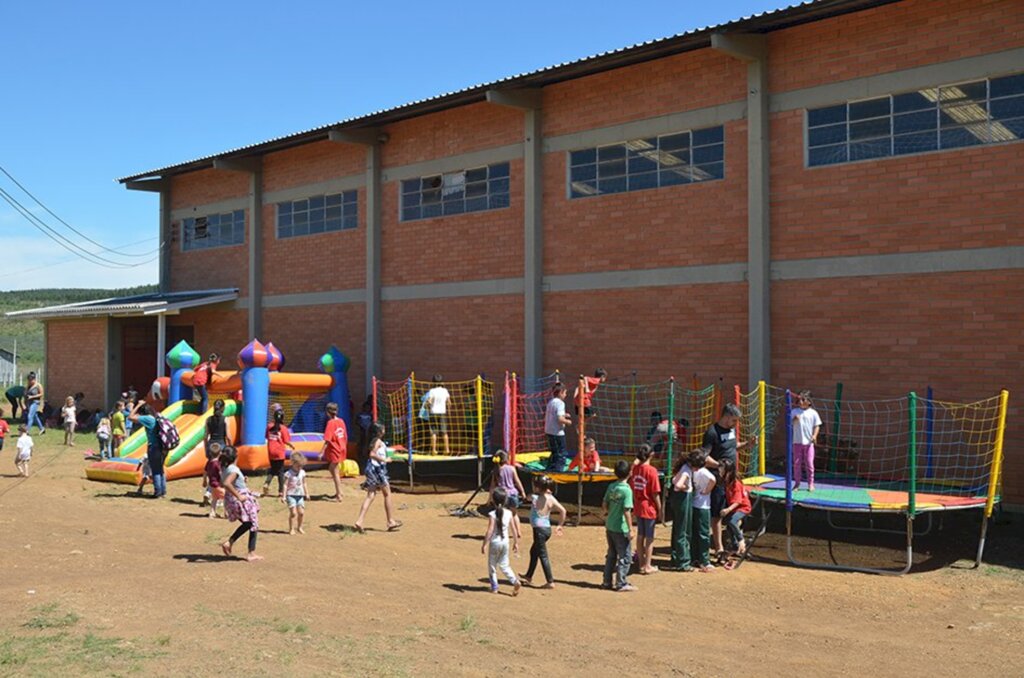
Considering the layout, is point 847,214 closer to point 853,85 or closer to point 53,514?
point 853,85

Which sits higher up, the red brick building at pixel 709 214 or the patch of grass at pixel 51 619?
the red brick building at pixel 709 214

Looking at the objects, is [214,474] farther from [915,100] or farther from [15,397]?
[15,397]

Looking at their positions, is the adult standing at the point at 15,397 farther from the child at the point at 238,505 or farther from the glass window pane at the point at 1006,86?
the glass window pane at the point at 1006,86

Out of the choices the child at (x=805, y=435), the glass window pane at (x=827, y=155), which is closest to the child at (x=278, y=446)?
the child at (x=805, y=435)

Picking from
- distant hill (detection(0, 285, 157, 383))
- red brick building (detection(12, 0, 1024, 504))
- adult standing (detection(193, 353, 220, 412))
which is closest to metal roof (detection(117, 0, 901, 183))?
red brick building (detection(12, 0, 1024, 504))

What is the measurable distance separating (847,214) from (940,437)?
3890 millimetres

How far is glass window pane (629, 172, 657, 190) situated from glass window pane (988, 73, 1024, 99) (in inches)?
241

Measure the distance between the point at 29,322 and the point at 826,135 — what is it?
87502mm

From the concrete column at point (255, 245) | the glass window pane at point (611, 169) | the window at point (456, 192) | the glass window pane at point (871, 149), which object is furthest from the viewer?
the concrete column at point (255, 245)

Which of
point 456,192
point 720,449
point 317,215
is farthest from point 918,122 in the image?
point 317,215

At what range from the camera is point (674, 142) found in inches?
749

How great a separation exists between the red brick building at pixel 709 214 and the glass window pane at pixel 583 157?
0.05 meters

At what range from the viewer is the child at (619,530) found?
11555mm

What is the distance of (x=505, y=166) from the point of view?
21.9m
